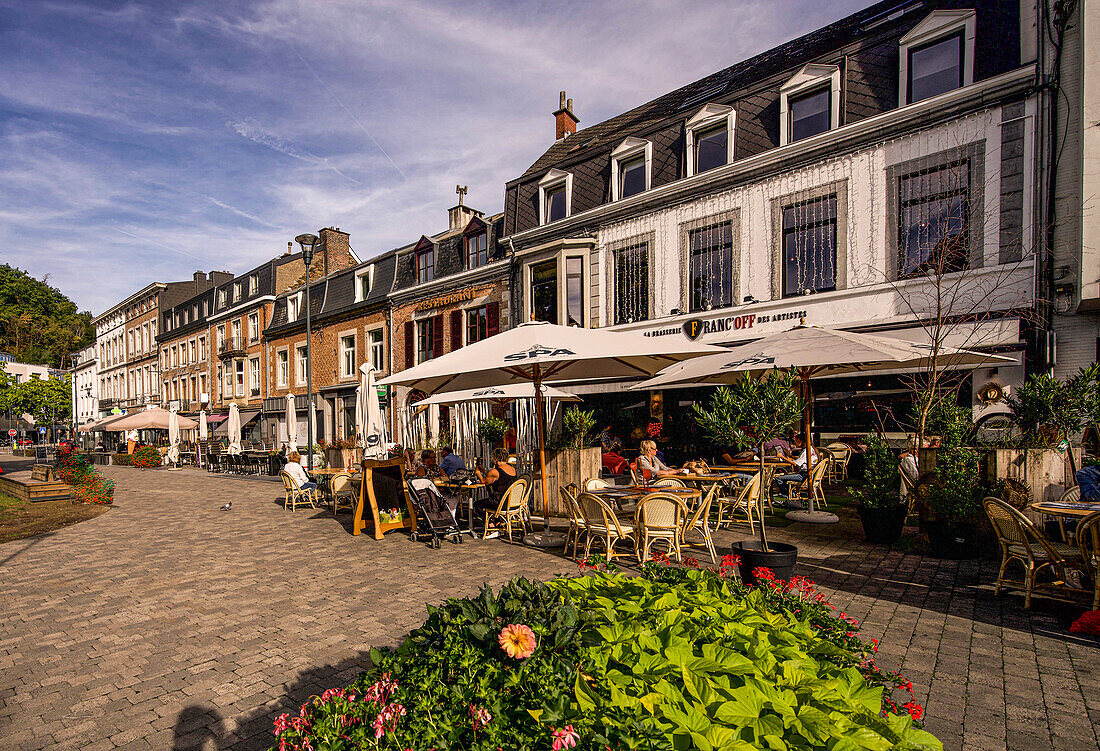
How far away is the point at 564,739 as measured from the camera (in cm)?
150

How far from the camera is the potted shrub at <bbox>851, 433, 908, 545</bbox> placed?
21.5 ft

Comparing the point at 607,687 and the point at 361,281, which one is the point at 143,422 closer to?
the point at 361,281

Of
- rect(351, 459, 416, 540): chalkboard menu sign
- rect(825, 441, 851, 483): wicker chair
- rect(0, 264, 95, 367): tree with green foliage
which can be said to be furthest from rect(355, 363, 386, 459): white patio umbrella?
rect(0, 264, 95, 367): tree with green foliage

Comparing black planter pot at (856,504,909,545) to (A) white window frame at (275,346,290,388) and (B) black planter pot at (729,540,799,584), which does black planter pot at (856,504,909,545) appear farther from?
(A) white window frame at (275,346,290,388)

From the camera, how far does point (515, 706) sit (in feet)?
5.81

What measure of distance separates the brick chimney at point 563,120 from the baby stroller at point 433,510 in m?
17.7

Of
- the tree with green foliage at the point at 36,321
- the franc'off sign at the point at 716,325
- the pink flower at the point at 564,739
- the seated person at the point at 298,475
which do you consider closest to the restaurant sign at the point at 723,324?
the franc'off sign at the point at 716,325

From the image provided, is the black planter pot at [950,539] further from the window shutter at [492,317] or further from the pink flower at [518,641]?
the window shutter at [492,317]

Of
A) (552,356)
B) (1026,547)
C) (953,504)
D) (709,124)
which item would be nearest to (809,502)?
(953,504)

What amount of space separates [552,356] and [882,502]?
4.38 metres

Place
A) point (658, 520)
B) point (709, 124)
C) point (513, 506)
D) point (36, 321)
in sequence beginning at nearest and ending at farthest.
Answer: point (658, 520)
point (513, 506)
point (709, 124)
point (36, 321)

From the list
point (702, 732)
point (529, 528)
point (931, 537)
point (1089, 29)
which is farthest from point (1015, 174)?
point (702, 732)

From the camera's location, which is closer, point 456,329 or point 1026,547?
point 1026,547

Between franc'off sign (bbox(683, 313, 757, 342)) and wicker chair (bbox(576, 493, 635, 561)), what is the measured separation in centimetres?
841
